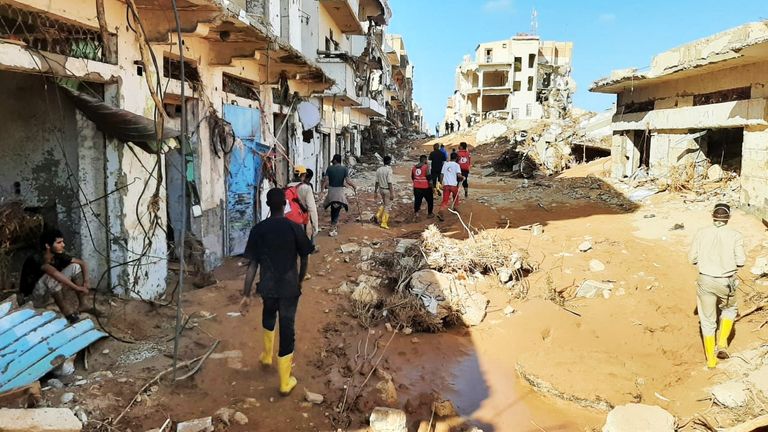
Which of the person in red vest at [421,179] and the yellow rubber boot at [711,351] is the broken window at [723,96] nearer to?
the person in red vest at [421,179]

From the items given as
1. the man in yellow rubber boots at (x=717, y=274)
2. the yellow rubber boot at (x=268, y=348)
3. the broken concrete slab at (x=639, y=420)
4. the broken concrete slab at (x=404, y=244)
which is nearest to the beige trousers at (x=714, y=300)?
the man in yellow rubber boots at (x=717, y=274)

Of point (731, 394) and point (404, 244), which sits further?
point (404, 244)

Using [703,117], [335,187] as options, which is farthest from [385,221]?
[703,117]

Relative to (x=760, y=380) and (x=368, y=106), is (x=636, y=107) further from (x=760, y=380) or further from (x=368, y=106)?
(x=368, y=106)

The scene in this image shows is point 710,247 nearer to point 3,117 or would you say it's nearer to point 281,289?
Result: point 281,289

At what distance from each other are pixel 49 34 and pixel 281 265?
2867mm

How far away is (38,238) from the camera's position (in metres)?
4.95

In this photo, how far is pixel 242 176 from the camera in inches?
350

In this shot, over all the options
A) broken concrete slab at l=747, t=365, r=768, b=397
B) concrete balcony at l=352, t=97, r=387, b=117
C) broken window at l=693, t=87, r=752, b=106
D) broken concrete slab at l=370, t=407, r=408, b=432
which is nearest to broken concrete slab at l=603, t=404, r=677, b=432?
broken concrete slab at l=747, t=365, r=768, b=397

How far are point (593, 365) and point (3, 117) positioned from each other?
684cm

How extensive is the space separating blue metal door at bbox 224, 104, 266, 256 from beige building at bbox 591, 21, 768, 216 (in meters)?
8.31

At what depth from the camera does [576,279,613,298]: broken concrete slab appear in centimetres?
790

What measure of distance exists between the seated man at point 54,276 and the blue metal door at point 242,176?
375 centimetres

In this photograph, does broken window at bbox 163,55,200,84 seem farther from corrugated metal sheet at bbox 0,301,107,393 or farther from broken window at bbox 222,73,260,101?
corrugated metal sheet at bbox 0,301,107,393
